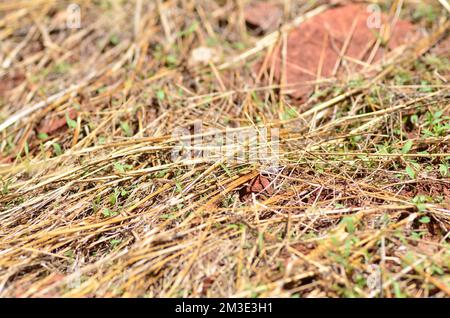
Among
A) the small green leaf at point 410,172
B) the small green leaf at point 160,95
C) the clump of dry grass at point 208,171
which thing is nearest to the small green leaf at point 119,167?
the clump of dry grass at point 208,171

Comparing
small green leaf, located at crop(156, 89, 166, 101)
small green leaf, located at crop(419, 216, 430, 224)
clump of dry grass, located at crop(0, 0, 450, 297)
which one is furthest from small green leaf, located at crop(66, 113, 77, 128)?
small green leaf, located at crop(419, 216, 430, 224)

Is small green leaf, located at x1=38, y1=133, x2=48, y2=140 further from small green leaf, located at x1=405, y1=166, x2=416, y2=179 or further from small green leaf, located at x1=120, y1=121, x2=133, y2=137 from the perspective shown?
small green leaf, located at x1=405, y1=166, x2=416, y2=179

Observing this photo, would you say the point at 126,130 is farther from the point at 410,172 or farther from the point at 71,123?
the point at 410,172

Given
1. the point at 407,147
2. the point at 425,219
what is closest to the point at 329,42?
the point at 407,147

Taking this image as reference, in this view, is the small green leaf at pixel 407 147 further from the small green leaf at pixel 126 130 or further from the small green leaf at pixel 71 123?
the small green leaf at pixel 71 123

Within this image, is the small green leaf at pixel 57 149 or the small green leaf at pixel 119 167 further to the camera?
the small green leaf at pixel 57 149

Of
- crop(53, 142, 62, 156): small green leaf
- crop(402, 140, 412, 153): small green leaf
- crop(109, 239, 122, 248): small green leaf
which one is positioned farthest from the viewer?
crop(53, 142, 62, 156): small green leaf
